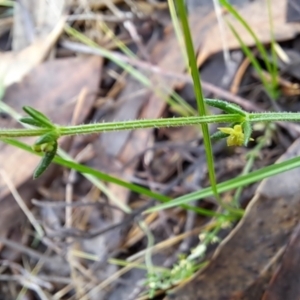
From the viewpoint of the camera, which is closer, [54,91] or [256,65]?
[256,65]

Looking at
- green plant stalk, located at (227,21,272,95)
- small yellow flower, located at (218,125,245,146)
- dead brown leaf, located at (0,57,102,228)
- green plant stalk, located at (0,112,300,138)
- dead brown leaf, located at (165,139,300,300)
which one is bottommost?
dead brown leaf, located at (165,139,300,300)

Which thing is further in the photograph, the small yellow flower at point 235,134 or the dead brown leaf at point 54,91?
the dead brown leaf at point 54,91

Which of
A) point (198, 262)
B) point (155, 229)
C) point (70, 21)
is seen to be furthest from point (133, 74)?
point (198, 262)

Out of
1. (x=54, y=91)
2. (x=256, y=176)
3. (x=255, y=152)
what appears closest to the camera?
(x=256, y=176)

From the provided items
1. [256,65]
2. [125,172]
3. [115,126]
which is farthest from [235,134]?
[125,172]

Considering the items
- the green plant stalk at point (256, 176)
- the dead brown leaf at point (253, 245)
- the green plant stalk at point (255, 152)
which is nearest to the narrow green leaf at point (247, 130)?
the green plant stalk at point (256, 176)

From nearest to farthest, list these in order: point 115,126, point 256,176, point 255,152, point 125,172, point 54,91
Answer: point 115,126 < point 256,176 < point 255,152 < point 125,172 < point 54,91

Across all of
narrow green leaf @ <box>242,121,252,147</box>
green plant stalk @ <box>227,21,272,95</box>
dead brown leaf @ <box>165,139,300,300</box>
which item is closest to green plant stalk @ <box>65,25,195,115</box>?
green plant stalk @ <box>227,21,272,95</box>

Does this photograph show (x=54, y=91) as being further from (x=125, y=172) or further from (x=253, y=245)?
(x=253, y=245)

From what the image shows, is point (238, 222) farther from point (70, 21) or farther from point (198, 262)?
point (70, 21)

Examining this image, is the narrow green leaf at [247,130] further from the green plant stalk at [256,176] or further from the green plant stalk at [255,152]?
the green plant stalk at [255,152]

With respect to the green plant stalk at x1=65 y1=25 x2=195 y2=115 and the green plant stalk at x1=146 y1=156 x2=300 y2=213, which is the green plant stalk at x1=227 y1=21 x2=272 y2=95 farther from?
the green plant stalk at x1=146 y1=156 x2=300 y2=213
